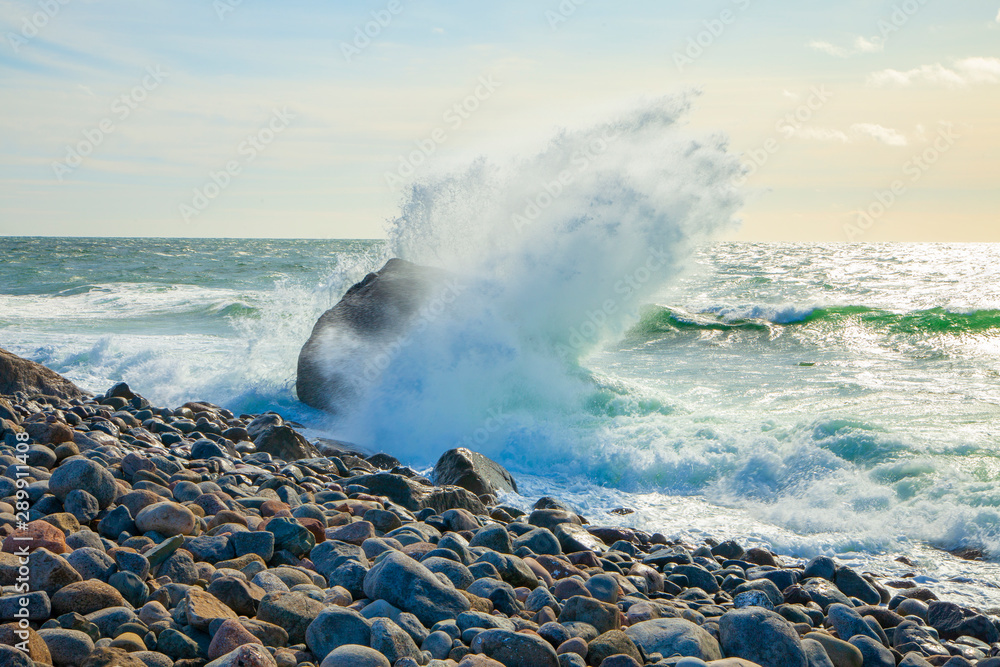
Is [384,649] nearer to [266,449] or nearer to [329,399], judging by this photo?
[266,449]

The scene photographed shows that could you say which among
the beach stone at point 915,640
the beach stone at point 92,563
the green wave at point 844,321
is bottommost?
the beach stone at point 915,640

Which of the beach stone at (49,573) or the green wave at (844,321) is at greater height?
the green wave at (844,321)

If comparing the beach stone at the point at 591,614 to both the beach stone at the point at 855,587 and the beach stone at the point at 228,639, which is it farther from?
the beach stone at the point at 855,587

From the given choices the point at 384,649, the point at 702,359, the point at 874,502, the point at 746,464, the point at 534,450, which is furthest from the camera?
the point at 702,359

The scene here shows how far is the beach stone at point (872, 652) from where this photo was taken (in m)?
3.22

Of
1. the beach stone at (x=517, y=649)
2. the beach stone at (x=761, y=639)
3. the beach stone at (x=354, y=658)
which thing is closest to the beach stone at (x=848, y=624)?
the beach stone at (x=761, y=639)

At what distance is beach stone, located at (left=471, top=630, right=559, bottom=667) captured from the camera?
2578 millimetres

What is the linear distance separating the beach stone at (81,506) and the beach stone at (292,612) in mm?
1241

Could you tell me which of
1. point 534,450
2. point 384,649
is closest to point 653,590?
point 384,649

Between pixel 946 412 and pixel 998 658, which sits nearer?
pixel 998 658

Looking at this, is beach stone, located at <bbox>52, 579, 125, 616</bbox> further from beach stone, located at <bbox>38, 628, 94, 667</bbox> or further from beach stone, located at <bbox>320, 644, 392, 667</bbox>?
beach stone, located at <bbox>320, 644, 392, 667</bbox>

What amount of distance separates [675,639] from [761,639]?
361 mm

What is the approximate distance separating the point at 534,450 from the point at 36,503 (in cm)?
495

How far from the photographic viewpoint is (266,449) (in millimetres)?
6391
